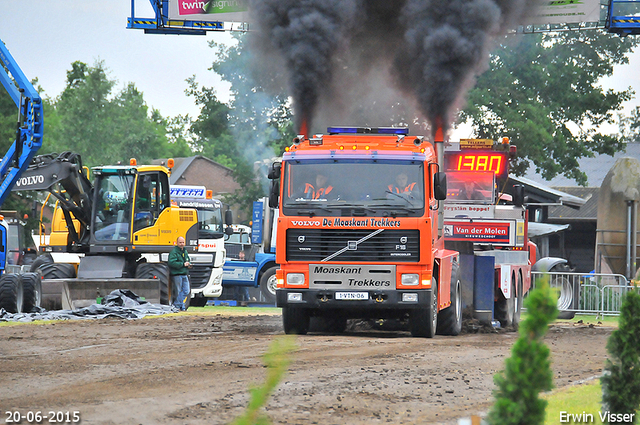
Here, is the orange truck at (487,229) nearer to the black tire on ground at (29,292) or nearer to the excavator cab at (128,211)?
the excavator cab at (128,211)

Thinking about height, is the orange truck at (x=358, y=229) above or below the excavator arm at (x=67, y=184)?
below

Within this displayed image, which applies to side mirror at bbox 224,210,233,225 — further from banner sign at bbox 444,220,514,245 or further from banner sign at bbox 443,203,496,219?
banner sign at bbox 444,220,514,245

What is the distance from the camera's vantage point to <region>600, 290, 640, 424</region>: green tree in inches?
211

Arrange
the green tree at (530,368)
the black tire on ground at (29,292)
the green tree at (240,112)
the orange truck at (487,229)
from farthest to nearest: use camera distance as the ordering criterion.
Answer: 1. the green tree at (240,112)
2. the black tire on ground at (29,292)
3. the orange truck at (487,229)
4. the green tree at (530,368)

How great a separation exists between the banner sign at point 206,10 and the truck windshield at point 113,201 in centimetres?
573

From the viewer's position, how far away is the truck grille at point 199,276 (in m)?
25.2

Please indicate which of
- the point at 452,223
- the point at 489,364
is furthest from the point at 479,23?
the point at 489,364

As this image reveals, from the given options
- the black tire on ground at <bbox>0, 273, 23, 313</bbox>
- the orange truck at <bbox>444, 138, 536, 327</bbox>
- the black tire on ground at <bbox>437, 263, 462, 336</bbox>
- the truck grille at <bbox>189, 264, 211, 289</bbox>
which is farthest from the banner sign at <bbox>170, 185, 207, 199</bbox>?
the black tire on ground at <bbox>437, 263, 462, 336</bbox>

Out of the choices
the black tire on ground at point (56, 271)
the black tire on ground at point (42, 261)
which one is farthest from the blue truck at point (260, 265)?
the black tire on ground at point (56, 271)

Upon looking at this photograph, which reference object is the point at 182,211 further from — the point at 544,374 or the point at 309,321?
the point at 544,374

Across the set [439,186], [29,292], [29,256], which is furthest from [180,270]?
[29,256]

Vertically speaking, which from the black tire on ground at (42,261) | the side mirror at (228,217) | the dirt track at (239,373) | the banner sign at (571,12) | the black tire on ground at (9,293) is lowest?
the dirt track at (239,373)

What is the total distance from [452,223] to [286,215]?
4.98m

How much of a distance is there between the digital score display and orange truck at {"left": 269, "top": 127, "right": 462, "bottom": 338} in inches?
203
